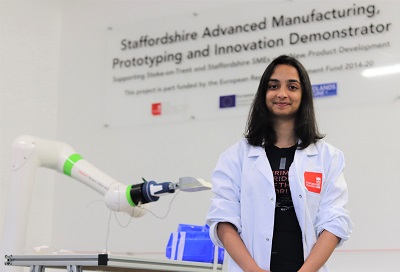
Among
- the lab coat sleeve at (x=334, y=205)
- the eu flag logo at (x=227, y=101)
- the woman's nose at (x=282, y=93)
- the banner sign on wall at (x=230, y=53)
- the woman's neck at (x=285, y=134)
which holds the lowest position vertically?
the lab coat sleeve at (x=334, y=205)

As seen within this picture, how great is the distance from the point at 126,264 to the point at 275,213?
961mm

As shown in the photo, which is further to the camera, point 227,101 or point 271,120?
point 227,101

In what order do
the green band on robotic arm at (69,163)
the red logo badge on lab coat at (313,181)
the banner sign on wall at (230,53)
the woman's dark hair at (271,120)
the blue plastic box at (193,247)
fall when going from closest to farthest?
the red logo badge on lab coat at (313,181), the woman's dark hair at (271,120), the blue plastic box at (193,247), the green band on robotic arm at (69,163), the banner sign on wall at (230,53)

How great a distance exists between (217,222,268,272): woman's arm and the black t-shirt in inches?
2.6

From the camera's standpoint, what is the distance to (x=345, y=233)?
80.8 inches

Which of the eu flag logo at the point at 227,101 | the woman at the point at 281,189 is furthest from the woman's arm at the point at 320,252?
the eu flag logo at the point at 227,101

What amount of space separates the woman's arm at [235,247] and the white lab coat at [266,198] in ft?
0.06

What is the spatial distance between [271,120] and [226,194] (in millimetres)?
281

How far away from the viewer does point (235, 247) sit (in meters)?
2.06

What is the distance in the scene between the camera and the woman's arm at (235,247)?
6.57 ft

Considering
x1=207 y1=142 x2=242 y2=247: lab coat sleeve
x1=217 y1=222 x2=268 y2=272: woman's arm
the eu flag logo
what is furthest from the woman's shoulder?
the eu flag logo

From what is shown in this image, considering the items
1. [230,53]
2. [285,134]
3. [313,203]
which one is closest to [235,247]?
[313,203]

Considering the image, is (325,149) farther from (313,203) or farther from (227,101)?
(227,101)

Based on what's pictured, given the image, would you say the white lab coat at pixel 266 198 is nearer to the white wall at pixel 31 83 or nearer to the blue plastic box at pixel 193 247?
the blue plastic box at pixel 193 247
